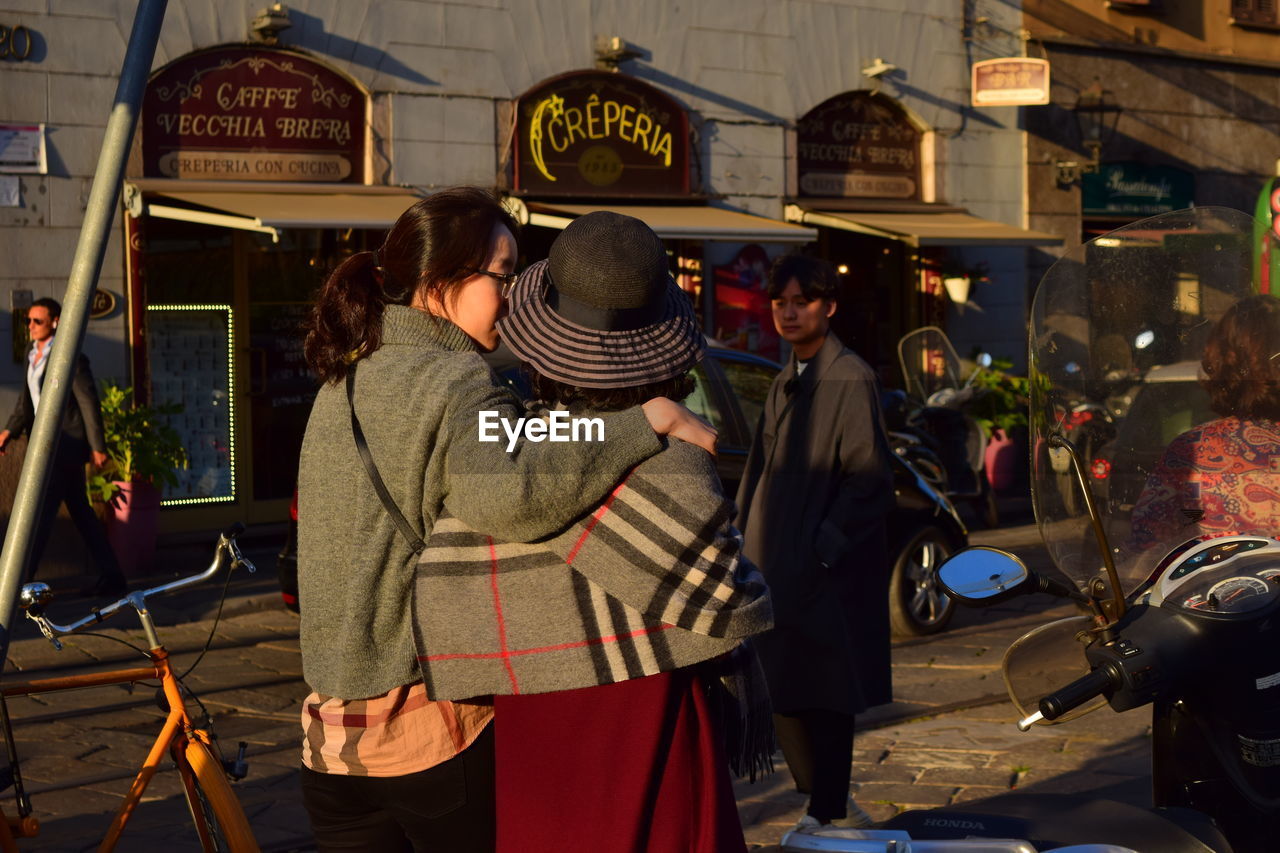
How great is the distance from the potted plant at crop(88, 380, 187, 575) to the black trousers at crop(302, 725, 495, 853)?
866 cm

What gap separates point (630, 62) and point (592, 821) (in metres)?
13.4

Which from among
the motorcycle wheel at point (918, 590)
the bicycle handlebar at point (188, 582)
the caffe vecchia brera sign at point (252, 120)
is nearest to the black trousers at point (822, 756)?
the bicycle handlebar at point (188, 582)

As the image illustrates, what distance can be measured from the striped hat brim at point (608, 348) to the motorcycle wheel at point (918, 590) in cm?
643

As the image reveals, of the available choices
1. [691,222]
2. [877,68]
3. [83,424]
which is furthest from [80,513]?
[877,68]

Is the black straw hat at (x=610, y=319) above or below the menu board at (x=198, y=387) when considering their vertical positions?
above

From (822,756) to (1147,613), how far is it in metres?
A: 2.41

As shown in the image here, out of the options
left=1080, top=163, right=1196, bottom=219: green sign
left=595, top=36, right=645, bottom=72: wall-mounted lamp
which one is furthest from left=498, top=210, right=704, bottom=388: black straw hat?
left=1080, top=163, right=1196, bottom=219: green sign

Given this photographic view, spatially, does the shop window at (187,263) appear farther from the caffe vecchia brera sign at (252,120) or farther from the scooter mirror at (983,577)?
the scooter mirror at (983,577)

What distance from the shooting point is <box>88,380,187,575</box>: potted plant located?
10.9 metres

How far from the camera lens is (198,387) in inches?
507

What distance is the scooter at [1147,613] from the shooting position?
231 centimetres

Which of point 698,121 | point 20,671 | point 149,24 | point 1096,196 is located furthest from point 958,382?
point 149,24

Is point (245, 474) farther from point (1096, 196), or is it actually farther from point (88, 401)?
point (1096, 196)

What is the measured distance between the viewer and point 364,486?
8.28 feet
